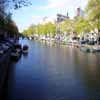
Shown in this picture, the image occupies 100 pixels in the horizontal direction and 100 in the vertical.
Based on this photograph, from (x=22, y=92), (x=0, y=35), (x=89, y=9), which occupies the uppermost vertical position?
(x=89, y=9)

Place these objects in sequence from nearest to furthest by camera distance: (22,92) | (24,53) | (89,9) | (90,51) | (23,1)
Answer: (23,1), (22,92), (24,53), (90,51), (89,9)

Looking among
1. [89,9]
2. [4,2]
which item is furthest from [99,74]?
[89,9]

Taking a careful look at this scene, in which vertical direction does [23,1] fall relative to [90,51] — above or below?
above

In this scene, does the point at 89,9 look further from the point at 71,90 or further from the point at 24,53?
the point at 71,90

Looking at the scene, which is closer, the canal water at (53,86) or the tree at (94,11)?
the canal water at (53,86)

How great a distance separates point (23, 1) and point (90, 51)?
43.5 m

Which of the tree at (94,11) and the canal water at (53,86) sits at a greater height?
the tree at (94,11)

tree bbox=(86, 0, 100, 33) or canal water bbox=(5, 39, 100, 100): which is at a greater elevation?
tree bbox=(86, 0, 100, 33)

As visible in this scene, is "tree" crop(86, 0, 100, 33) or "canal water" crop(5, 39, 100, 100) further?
"tree" crop(86, 0, 100, 33)

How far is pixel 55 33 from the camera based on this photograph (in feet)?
477

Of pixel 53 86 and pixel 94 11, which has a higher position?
pixel 94 11

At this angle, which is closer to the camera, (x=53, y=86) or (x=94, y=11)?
(x=53, y=86)

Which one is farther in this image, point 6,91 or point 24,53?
point 24,53

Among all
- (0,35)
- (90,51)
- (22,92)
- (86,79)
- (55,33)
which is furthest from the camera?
(55,33)
